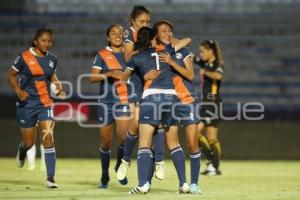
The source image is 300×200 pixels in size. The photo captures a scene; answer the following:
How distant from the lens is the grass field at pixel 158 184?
30.4ft

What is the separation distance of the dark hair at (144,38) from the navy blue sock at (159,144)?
3.51 feet

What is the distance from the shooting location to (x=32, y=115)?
10680 millimetres

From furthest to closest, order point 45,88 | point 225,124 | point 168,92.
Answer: point 225,124, point 45,88, point 168,92

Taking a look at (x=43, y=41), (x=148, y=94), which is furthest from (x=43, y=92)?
(x=148, y=94)

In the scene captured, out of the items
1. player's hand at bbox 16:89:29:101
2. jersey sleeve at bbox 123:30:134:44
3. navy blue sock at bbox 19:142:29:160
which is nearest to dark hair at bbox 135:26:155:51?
jersey sleeve at bbox 123:30:134:44

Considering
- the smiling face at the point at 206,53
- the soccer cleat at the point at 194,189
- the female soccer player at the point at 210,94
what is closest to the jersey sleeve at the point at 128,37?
the soccer cleat at the point at 194,189

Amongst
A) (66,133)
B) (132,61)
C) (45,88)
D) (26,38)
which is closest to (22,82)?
(45,88)

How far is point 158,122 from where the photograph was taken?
363 inches

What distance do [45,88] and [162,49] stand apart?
2111mm

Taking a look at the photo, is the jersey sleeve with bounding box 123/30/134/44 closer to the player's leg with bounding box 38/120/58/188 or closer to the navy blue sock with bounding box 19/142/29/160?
the player's leg with bounding box 38/120/58/188

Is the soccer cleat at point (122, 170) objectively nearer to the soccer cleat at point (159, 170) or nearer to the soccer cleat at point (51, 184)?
the soccer cleat at point (159, 170)

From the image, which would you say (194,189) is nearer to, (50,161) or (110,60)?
(50,161)

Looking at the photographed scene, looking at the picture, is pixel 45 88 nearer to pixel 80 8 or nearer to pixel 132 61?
pixel 132 61

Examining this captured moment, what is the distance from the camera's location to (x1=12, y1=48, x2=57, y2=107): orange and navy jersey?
10664 millimetres
